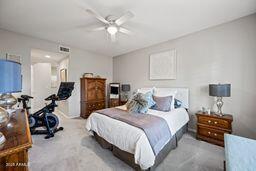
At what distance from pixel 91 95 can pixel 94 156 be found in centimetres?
288

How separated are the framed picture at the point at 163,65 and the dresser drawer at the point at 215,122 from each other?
4.72ft

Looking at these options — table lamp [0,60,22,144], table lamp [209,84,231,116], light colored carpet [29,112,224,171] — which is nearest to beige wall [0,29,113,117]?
light colored carpet [29,112,224,171]

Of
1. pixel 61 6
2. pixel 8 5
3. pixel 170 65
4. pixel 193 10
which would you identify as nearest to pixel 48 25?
pixel 8 5

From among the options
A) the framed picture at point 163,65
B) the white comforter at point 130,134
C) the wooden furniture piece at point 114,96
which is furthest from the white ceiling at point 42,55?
the framed picture at point 163,65

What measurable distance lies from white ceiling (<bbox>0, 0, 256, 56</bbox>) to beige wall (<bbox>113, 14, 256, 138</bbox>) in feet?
0.93

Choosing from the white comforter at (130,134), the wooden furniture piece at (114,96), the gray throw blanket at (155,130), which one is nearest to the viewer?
the white comforter at (130,134)

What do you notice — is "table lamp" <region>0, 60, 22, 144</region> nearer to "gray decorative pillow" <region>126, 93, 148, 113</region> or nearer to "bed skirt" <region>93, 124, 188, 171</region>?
"bed skirt" <region>93, 124, 188, 171</region>

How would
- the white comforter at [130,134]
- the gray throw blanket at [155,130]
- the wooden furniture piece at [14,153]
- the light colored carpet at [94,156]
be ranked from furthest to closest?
1. the light colored carpet at [94,156]
2. the gray throw blanket at [155,130]
3. the white comforter at [130,134]
4. the wooden furniture piece at [14,153]

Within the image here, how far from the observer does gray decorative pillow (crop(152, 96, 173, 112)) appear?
2.96 m

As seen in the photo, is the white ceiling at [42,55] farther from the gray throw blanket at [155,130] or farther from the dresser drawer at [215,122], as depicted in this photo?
the dresser drawer at [215,122]

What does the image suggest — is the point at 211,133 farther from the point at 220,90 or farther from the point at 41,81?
the point at 41,81

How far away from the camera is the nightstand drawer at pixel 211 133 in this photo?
2.59 metres

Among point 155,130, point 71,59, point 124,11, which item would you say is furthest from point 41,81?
point 155,130

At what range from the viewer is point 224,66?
9.42ft
